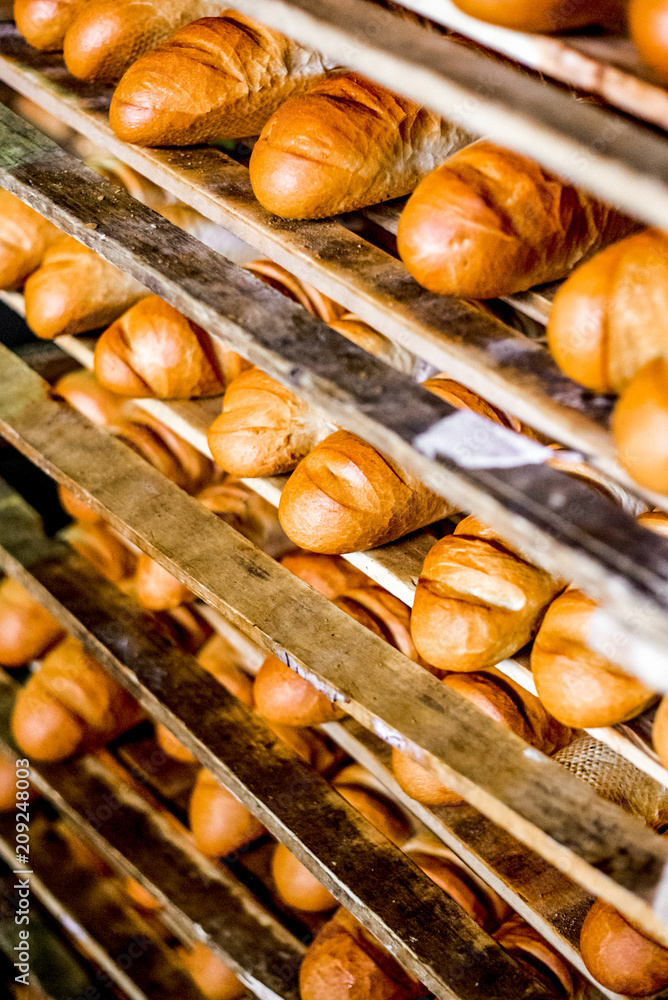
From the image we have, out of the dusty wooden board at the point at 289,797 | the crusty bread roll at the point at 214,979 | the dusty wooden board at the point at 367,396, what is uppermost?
the dusty wooden board at the point at 367,396

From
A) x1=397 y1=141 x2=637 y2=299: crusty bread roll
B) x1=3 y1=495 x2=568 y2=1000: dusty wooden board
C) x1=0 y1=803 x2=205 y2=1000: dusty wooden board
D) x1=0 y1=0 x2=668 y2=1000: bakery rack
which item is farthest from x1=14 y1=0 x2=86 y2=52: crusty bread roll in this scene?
x1=0 y1=803 x2=205 y2=1000: dusty wooden board

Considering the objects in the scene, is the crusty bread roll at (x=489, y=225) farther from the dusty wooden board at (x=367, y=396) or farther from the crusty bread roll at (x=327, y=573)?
the crusty bread roll at (x=327, y=573)


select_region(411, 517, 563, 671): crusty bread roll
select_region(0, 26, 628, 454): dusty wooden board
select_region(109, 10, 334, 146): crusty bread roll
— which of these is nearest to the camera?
select_region(0, 26, 628, 454): dusty wooden board

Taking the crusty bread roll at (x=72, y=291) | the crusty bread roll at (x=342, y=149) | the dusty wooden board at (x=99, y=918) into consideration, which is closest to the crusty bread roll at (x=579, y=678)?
the crusty bread roll at (x=342, y=149)

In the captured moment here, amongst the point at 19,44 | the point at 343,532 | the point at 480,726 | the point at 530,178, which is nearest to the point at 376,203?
the point at 530,178

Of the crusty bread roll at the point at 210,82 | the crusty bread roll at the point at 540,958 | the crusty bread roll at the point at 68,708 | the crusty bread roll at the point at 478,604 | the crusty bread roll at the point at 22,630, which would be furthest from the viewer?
the crusty bread roll at the point at 22,630

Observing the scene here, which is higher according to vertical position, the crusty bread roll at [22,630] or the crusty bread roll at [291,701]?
the crusty bread roll at [291,701]

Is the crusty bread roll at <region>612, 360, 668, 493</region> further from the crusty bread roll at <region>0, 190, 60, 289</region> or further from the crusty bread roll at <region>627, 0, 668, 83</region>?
the crusty bread roll at <region>0, 190, 60, 289</region>
